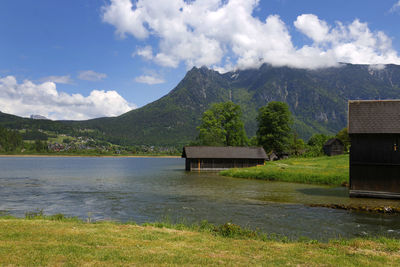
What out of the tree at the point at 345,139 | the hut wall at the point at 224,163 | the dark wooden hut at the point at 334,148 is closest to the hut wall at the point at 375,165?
the hut wall at the point at 224,163

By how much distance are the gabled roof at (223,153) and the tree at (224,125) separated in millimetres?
20402

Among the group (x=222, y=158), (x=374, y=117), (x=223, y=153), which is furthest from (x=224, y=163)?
(x=374, y=117)

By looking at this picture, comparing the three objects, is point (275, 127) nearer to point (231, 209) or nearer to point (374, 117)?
point (374, 117)

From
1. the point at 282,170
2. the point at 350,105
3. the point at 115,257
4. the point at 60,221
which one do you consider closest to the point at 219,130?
the point at 282,170

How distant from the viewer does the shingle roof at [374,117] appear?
30.6 meters

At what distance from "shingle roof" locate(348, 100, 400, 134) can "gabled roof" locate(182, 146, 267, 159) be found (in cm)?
4010

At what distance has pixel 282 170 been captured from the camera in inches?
2159

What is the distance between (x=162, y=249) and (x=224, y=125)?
284 ft

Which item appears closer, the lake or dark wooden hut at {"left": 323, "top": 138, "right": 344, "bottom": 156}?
the lake

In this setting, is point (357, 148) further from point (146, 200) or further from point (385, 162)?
point (146, 200)

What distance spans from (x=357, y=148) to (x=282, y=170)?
78.9 ft

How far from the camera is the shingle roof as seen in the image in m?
30.6

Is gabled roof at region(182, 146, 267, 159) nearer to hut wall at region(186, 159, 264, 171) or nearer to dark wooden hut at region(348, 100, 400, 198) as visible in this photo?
hut wall at region(186, 159, 264, 171)

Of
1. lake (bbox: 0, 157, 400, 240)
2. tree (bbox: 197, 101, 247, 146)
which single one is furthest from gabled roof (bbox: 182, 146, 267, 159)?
lake (bbox: 0, 157, 400, 240)
